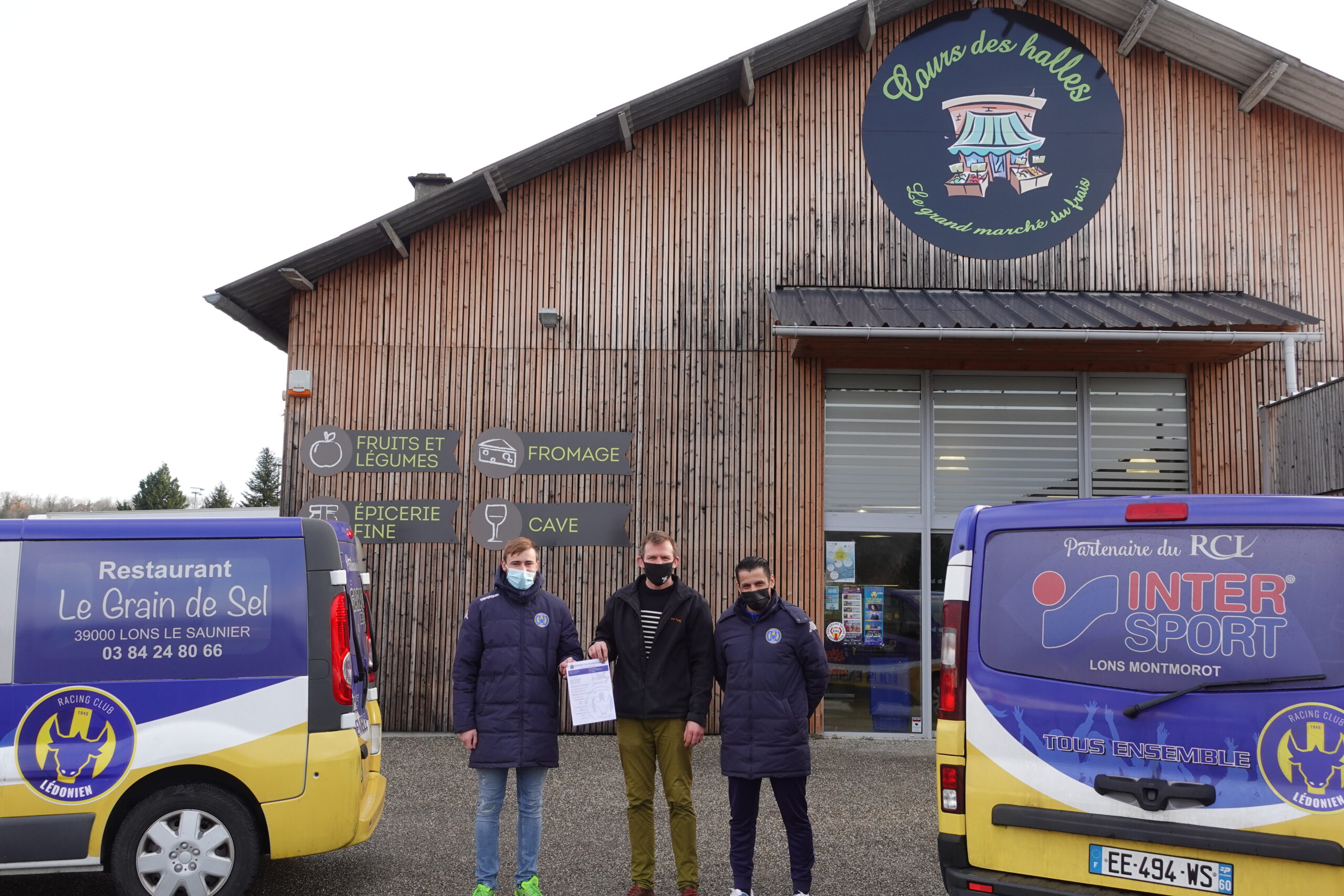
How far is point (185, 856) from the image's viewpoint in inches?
182

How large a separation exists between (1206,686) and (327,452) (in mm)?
8104

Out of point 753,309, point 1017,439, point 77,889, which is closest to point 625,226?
point 753,309

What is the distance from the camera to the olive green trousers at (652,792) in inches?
197

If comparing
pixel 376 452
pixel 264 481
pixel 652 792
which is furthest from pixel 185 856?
pixel 264 481

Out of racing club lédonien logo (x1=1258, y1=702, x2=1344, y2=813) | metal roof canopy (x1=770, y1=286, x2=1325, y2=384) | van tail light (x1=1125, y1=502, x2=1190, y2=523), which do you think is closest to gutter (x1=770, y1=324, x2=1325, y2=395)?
metal roof canopy (x1=770, y1=286, x2=1325, y2=384)

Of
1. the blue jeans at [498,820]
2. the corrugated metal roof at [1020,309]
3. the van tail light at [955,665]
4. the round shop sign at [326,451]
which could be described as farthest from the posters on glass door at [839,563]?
the van tail light at [955,665]

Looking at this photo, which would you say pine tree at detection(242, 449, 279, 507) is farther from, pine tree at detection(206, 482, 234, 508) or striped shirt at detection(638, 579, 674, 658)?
striped shirt at detection(638, 579, 674, 658)

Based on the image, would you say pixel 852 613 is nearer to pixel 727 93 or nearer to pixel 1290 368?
pixel 1290 368

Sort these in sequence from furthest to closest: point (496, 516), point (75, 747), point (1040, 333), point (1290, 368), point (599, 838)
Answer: point (496, 516)
point (1290, 368)
point (1040, 333)
point (599, 838)
point (75, 747)

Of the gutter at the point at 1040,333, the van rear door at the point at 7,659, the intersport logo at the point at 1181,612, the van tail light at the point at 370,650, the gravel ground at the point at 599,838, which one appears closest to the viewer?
the intersport logo at the point at 1181,612

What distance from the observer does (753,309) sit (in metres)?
9.88

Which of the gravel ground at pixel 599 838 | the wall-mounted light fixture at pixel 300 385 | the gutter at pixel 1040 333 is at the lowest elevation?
the gravel ground at pixel 599 838

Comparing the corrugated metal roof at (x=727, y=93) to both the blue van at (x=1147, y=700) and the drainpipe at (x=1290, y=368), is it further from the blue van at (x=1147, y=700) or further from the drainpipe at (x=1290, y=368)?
the blue van at (x=1147, y=700)

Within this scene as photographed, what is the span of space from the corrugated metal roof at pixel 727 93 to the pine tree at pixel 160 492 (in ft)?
159
